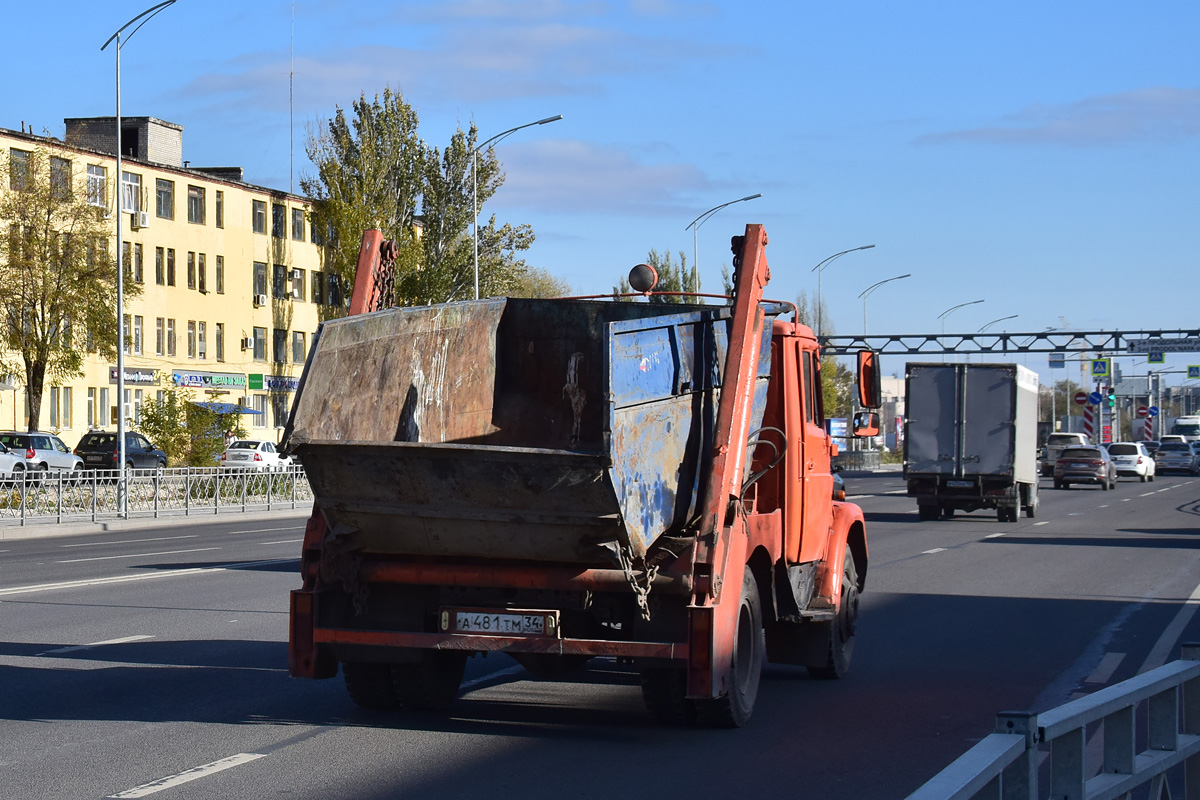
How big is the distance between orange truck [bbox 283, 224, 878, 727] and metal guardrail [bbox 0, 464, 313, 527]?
61.6 feet

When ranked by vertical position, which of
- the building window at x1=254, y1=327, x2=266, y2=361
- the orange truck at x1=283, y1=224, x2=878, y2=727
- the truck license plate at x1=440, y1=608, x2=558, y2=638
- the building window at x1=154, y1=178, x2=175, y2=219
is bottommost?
the truck license plate at x1=440, y1=608, x2=558, y2=638

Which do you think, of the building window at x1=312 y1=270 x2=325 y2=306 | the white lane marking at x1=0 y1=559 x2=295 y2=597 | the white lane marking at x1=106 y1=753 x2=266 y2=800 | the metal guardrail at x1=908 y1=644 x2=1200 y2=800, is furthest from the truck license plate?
the building window at x1=312 y1=270 x2=325 y2=306

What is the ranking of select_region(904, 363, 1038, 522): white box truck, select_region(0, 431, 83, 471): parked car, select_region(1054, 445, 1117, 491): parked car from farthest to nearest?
select_region(1054, 445, 1117, 491): parked car
select_region(0, 431, 83, 471): parked car
select_region(904, 363, 1038, 522): white box truck

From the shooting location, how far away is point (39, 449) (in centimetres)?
4594

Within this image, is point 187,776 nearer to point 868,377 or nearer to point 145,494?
point 868,377

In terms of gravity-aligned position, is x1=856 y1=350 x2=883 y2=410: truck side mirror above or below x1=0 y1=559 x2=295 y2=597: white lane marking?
above

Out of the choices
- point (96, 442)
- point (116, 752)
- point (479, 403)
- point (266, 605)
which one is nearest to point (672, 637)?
point (479, 403)

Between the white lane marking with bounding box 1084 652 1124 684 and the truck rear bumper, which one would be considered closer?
the truck rear bumper

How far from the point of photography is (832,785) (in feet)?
21.6

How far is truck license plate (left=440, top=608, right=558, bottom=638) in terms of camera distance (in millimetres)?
7383

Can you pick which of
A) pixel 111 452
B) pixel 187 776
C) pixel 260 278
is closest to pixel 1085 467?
pixel 111 452

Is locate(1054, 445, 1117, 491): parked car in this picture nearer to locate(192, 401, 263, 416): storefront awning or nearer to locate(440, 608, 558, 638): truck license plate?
locate(192, 401, 263, 416): storefront awning

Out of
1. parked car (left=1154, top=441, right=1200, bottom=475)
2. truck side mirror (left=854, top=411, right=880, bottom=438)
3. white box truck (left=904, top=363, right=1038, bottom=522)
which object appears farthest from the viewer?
parked car (left=1154, top=441, right=1200, bottom=475)

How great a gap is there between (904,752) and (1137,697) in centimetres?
283
